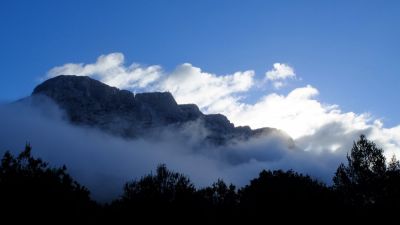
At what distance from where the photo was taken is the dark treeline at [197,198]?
22547mm

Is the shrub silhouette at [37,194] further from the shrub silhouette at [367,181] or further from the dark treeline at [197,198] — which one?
the shrub silhouette at [367,181]

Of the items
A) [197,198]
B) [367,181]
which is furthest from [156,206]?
[367,181]

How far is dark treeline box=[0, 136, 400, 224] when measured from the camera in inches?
888

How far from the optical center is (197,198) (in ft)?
155

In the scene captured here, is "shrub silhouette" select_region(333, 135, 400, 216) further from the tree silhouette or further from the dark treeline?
the tree silhouette

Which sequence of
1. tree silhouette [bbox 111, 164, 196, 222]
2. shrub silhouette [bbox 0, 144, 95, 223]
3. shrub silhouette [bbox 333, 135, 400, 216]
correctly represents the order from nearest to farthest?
shrub silhouette [bbox 0, 144, 95, 223] → tree silhouette [bbox 111, 164, 196, 222] → shrub silhouette [bbox 333, 135, 400, 216]

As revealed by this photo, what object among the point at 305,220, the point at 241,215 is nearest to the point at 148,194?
the point at 241,215

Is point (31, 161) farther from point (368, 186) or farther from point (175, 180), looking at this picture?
point (368, 186)

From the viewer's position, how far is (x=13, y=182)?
22.7 m

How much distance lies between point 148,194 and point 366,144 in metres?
30.5

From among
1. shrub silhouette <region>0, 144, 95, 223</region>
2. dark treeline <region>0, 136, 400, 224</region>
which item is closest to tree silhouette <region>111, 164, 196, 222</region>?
dark treeline <region>0, 136, 400, 224</region>

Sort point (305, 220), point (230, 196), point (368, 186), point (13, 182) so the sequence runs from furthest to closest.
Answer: point (230, 196)
point (368, 186)
point (305, 220)
point (13, 182)

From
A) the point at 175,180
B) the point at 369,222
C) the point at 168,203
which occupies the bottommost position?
the point at 369,222

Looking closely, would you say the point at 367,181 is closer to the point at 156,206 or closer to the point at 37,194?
the point at 156,206
